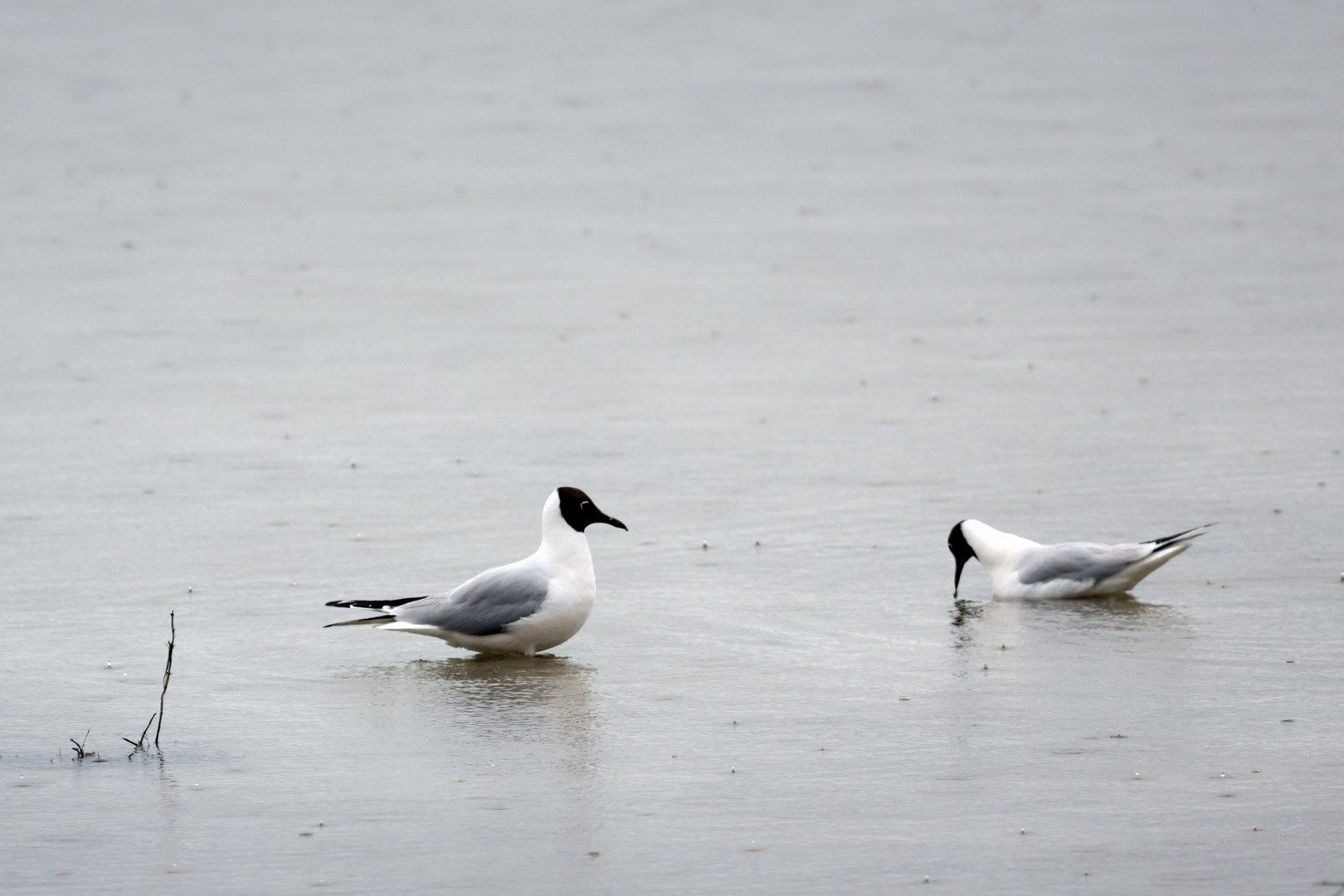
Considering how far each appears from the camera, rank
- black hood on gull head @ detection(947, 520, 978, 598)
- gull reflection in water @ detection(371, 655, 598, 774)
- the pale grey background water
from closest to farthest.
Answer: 1. the pale grey background water
2. gull reflection in water @ detection(371, 655, 598, 774)
3. black hood on gull head @ detection(947, 520, 978, 598)

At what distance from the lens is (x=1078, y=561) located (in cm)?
829

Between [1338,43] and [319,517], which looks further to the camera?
[1338,43]

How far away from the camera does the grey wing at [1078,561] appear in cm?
825

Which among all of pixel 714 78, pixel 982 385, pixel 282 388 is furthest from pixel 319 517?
pixel 714 78

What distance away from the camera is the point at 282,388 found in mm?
12141

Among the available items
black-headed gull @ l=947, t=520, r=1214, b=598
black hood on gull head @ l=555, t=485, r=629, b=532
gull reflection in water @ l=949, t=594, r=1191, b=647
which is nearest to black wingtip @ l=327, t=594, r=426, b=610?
black hood on gull head @ l=555, t=485, r=629, b=532

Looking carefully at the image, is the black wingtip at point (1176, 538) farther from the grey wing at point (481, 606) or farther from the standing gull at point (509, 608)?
the grey wing at point (481, 606)

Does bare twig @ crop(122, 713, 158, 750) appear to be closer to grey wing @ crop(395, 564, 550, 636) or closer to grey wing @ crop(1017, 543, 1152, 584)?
grey wing @ crop(395, 564, 550, 636)

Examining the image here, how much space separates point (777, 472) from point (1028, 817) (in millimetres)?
4899

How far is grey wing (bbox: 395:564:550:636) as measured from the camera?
7449mm

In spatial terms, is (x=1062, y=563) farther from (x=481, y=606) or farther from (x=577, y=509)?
(x=481, y=606)

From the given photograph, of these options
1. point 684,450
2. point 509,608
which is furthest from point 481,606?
point 684,450

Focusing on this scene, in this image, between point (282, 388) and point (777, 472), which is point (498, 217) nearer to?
point (282, 388)

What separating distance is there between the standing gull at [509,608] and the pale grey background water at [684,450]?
0.46 feet
